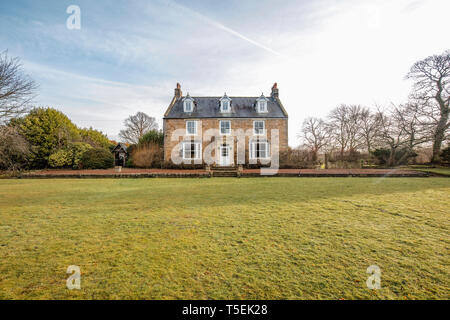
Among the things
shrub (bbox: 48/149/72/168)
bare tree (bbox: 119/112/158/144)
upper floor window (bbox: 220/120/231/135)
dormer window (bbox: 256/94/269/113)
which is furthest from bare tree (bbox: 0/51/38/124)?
bare tree (bbox: 119/112/158/144)

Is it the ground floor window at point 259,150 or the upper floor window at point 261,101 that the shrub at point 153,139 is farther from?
the upper floor window at point 261,101

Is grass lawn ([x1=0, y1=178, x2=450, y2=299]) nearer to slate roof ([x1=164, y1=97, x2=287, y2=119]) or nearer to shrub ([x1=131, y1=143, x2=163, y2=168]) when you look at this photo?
shrub ([x1=131, y1=143, x2=163, y2=168])

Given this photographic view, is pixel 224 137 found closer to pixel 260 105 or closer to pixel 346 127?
pixel 260 105

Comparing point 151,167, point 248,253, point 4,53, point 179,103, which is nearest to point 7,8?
point 248,253

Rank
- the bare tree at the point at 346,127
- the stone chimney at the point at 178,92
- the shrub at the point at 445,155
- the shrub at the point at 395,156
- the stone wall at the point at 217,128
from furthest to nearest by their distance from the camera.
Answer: the bare tree at the point at 346,127 → the stone chimney at the point at 178,92 → the shrub at the point at 395,156 → the stone wall at the point at 217,128 → the shrub at the point at 445,155

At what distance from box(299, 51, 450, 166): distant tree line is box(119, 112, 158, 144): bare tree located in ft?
109

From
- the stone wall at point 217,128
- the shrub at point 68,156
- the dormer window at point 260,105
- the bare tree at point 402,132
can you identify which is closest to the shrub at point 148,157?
the stone wall at point 217,128

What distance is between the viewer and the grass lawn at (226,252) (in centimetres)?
216

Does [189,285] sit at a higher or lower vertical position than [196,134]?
lower

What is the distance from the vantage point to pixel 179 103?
22812 millimetres

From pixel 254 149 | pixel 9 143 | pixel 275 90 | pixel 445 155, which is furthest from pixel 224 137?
pixel 445 155

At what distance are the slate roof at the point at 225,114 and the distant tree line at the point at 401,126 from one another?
6.54m

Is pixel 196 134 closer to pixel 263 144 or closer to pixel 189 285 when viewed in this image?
pixel 263 144

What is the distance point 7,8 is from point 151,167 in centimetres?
1584
